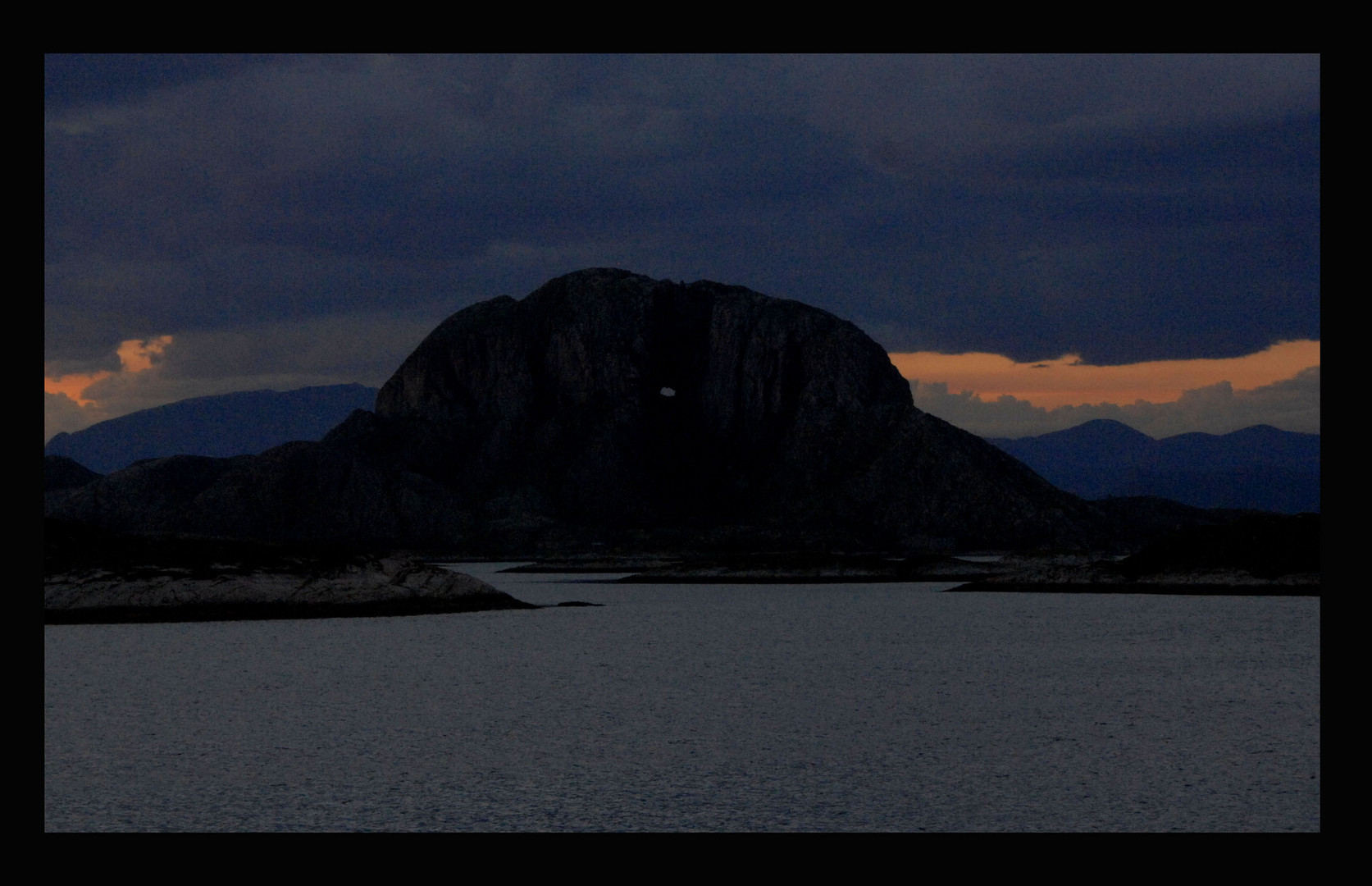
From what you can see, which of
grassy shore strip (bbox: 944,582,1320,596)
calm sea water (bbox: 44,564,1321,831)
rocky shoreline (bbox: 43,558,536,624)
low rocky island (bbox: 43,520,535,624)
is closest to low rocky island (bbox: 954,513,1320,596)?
grassy shore strip (bbox: 944,582,1320,596)

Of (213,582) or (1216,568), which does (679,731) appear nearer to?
(213,582)

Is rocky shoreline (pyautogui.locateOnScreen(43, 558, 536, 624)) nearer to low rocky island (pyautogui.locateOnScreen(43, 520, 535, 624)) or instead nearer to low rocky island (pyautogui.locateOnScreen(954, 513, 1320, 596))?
low rocky island (pyautogui.locateOnScreen(43, 520, 535, 624))

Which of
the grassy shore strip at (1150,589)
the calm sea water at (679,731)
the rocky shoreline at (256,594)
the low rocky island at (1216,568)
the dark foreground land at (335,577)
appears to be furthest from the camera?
the low rocky island at (1216,568)

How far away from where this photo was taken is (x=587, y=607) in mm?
105000

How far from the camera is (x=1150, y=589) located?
120 meters

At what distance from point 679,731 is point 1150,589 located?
93613 mm

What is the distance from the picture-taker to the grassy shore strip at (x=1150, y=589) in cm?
10875

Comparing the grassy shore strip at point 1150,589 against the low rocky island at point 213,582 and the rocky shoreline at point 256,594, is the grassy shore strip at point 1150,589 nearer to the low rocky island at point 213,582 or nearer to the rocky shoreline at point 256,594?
the rocky shoreline at point 256,594

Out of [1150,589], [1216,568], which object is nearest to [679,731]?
[1216,568]

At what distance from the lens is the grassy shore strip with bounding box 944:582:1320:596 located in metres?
109

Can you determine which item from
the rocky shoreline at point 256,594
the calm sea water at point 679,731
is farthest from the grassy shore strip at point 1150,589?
the rocky shoreline at point 256,594

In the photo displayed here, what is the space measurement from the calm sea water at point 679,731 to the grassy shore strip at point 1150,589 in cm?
3809

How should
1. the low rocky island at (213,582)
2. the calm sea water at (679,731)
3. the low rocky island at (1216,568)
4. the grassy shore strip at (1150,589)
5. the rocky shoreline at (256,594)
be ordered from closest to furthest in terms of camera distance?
the calm sea water at (679,731) → the rocky shoreline at (256,594) → the low rocky island at (213,582) → the grassy shore strip at (1150,589) → the low rocky island at (1216,568)
